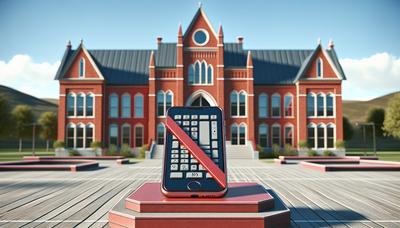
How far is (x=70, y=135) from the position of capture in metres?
41.7

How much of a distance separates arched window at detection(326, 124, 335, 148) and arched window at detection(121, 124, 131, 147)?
23.9 metres

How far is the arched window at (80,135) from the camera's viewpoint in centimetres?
4147

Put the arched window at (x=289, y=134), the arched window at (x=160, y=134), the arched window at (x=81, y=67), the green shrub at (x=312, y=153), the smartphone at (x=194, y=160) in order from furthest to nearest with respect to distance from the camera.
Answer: the arched window at (x=289, y=134) → the arched window at (x=81, y=67) → the arched window at (x=160, y=134) → the green shrub at (x=312, y=153) → the smartphone at (x=194, y=160)

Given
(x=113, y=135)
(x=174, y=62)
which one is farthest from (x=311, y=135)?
(x=113, y=135)

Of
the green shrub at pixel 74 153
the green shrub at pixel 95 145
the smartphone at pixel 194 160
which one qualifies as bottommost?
the green shrub at pixel 74 153

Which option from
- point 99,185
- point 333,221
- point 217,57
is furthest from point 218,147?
point 217,57

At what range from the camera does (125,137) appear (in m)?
43.4

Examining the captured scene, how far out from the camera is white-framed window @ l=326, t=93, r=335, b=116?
137 feet

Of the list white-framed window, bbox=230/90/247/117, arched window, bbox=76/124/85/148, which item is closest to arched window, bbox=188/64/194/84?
white-framed window, bbox=230/90/247/117

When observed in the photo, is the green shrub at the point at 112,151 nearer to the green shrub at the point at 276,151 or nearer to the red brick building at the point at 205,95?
the red brick building at the point at 205,95

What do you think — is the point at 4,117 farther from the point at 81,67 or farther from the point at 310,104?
the point at 310,104

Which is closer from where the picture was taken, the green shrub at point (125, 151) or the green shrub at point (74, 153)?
the green shrub at point (125, 151)

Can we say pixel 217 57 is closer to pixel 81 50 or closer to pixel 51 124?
pixel 81 50

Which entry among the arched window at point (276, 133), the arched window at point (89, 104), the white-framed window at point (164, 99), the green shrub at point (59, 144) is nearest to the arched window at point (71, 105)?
the arched window at point (89, 104)
